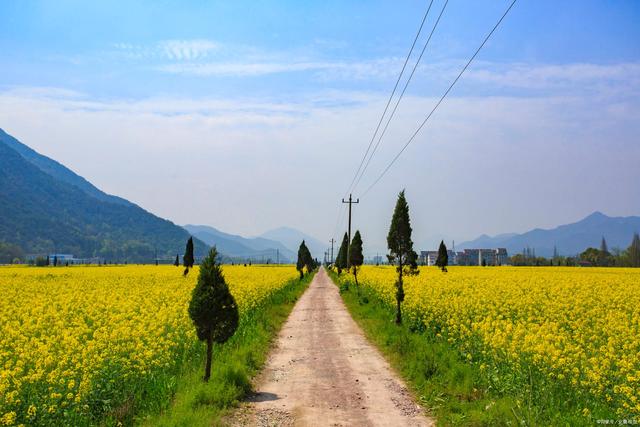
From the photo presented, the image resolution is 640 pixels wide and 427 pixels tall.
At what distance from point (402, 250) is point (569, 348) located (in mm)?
13760

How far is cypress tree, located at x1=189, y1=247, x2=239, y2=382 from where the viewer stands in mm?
12367

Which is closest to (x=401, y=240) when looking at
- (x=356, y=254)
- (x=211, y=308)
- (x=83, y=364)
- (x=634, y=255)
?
(x=211, y=308)

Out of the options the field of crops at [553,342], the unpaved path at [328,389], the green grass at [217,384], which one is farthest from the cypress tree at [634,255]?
the green grass at [217,384]

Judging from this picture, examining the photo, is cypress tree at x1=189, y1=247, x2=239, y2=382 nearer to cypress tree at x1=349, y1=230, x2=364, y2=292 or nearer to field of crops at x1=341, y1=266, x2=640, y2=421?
field of crops at x1=341, y1=266, x2=640, y2=421

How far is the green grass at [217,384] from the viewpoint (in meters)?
9.52

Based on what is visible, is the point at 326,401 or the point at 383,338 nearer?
the point at 326,401

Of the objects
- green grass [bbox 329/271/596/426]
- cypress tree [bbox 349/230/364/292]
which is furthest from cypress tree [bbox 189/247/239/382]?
cypress tree [bbox 349/230/364/292]

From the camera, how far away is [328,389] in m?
12.2

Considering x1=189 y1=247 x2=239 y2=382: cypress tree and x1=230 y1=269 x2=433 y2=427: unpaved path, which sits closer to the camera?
x1=230 y1=269 x2=433 y2=427: unpaved path

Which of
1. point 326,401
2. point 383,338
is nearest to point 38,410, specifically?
point 326,401

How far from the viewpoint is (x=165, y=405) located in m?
10.3

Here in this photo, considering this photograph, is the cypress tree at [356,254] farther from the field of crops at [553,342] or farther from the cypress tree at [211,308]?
the cypress tree at [211,308]

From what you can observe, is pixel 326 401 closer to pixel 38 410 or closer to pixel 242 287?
pixel 38 410

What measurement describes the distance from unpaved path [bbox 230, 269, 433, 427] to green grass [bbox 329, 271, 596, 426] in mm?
423
